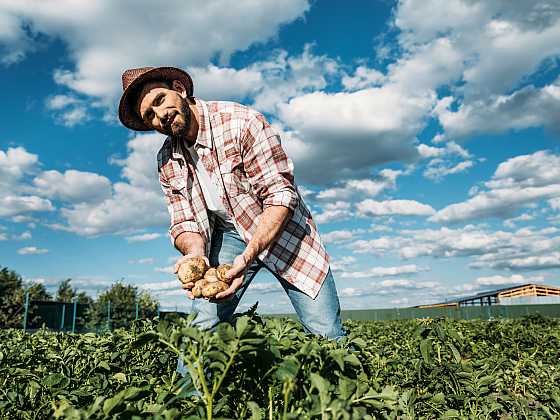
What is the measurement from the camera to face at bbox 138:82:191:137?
2.69m

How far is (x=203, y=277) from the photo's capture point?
2416 millimetres

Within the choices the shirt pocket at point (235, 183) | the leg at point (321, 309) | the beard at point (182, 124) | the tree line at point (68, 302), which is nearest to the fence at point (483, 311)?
the tree line at point (68, 302)

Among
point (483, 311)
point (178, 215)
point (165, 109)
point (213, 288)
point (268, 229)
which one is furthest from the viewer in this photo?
point (483, 311)

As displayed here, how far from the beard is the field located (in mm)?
1070

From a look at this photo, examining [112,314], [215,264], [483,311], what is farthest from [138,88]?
[483,311]

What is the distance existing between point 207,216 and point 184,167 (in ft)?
1.00

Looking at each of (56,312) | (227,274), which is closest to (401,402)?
(227,274)

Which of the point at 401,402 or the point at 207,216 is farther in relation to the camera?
the point at 207,216

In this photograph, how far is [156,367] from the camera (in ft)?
7.55

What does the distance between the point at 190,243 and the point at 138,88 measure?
863mm

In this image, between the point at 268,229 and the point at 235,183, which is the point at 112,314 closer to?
the point at 235,183

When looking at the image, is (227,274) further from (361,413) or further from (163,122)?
(361,413)

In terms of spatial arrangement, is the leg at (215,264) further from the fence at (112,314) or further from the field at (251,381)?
the fence at (112,314)

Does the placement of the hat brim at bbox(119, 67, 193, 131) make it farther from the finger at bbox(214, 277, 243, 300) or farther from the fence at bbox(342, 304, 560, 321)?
the fence at bbox(342, 304, 560, 321)
